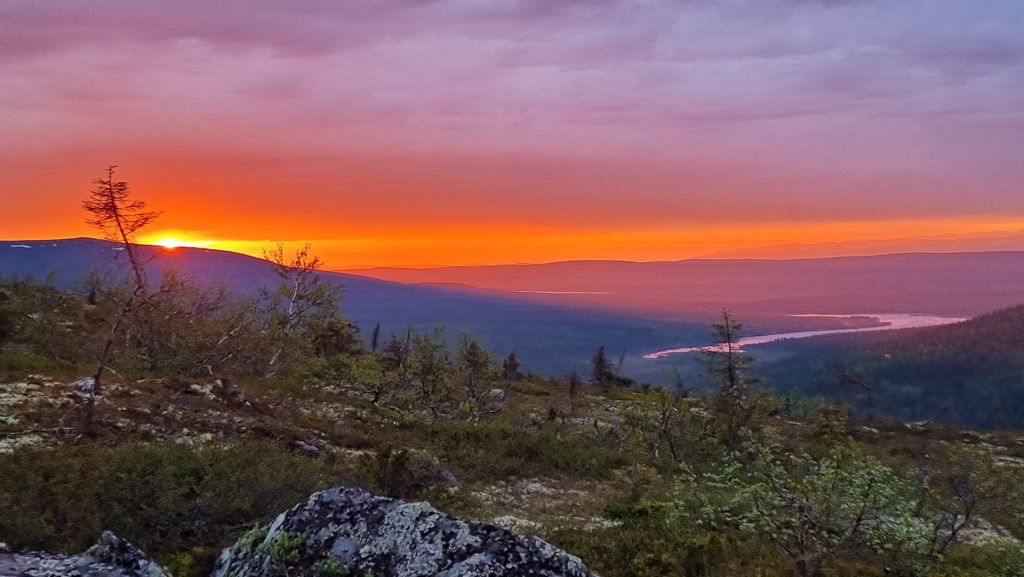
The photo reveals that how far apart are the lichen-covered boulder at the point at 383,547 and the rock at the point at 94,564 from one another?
→ 95 cm

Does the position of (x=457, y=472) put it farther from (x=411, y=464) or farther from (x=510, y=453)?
(x=411, y=464)

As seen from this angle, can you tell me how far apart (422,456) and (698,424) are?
757 inches

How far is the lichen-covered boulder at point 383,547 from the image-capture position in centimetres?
680

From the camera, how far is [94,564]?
6957 millimetres

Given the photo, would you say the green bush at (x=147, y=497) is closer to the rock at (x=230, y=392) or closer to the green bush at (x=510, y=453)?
the rock at (x=230, y=392)

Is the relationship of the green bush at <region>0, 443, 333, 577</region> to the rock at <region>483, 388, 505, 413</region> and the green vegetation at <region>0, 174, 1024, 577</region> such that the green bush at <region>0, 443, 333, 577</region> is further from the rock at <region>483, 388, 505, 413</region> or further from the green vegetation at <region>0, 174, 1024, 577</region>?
the rock at <region>483, 388, 505, 413</region>

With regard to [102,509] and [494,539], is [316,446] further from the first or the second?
[494,539]

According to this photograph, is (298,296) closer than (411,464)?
No

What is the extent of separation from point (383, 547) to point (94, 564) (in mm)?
3269

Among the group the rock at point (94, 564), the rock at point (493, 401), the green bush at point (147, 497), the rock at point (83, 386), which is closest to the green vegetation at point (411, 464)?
the green bush at point (147, 497)

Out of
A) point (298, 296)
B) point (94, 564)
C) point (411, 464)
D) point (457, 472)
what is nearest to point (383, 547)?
point (94, 564)

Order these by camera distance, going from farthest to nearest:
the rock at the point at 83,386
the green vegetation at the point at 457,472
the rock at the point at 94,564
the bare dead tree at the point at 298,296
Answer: the bare dead tree at the point at 298,296, the rock at the point at 83,386, the green vegetation at the point at 457,472, the rock at the point at 94,564

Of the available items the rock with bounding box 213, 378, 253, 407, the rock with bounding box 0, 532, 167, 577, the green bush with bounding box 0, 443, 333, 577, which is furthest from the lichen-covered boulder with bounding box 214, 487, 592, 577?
the rock with bounding box 213, 378, 253, 407

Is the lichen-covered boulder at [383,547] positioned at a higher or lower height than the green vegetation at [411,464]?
higher
